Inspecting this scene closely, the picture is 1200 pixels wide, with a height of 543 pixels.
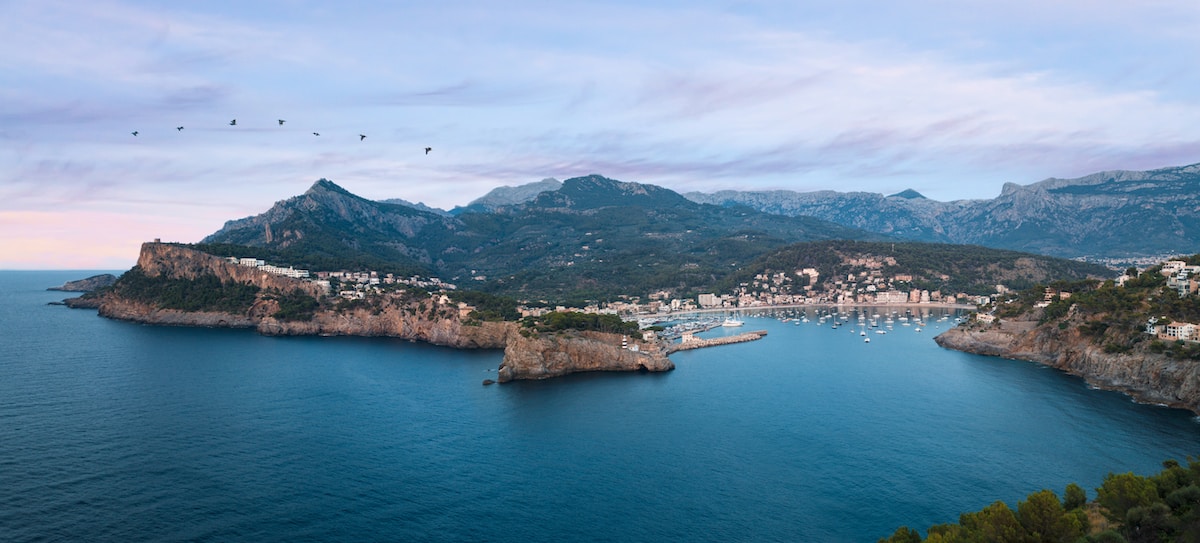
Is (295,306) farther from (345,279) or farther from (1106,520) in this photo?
(1106,520)

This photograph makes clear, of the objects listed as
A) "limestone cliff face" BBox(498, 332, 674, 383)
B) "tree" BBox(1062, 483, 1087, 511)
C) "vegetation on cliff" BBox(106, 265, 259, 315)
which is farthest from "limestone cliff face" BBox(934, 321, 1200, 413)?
"vegetation on cliff" BBox(106, 265, 259, 315)

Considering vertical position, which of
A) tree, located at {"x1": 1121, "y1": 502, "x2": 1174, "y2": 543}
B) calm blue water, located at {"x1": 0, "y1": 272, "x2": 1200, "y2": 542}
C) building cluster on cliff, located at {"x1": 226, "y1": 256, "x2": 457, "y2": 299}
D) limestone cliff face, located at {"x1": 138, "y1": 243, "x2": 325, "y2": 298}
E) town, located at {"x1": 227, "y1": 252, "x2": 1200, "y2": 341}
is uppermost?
limestone cliff face, located at {"x1": 138, "y1": 243, "x2": 325, "y2": 298}

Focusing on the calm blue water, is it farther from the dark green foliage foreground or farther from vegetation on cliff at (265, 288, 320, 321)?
vegetation on cliff at (265, 288, 320, 321)

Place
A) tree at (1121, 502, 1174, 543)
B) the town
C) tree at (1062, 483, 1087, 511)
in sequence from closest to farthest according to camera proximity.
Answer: tree at (1121, 502, 1174, 543) → tree at (1062, 483, 1087, 511) → the town

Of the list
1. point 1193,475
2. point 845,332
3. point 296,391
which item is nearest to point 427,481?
point 296,391

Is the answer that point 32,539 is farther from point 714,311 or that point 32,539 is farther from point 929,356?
point 714,311

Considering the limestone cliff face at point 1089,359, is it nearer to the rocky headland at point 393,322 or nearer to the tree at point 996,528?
the tree at point 996,528
